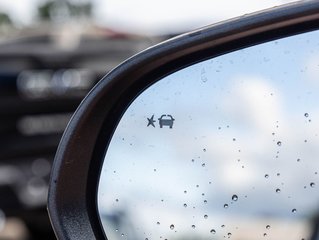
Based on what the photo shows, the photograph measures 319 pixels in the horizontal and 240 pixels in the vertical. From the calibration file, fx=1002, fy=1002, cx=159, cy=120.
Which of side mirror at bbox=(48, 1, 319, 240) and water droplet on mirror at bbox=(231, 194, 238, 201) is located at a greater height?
side mirror at bbox=(48, 1, 319, 240)

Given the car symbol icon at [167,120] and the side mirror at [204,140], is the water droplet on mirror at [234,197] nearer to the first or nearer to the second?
the side mirror at [204,140]

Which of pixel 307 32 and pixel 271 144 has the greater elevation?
pixel 307 32

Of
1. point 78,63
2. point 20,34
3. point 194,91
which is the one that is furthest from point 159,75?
point 20,34

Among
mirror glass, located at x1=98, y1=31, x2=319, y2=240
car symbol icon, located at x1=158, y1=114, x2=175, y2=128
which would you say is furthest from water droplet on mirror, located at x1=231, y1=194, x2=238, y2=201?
car symbol icon, located at x1=158, y1=114, x2=175, y2=128

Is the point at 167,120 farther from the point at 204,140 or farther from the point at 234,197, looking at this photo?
the point at 234,197

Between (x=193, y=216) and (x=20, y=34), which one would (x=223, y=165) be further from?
(x=20, y=34)

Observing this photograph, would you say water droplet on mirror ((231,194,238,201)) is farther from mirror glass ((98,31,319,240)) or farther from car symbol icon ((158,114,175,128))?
car symbol icon ((158,114,175,128))

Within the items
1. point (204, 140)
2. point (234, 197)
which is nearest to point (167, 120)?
point (204, 140)

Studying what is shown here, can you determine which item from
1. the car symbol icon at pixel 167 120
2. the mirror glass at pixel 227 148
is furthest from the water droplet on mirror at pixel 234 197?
the car symbol icon at pixel 167 120
